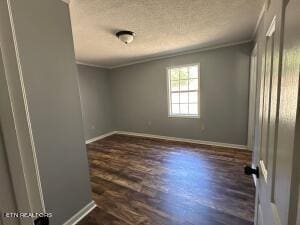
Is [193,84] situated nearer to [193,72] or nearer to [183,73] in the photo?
[193,72]

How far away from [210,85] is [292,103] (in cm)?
356

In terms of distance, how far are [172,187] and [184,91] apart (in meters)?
2.63

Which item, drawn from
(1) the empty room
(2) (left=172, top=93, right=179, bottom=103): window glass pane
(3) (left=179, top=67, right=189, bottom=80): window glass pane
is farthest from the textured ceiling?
(2) (left=172, top=93, right=179, bottom=103): window glass pane

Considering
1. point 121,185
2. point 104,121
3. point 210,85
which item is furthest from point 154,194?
point 104,121

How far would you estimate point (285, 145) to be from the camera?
46 centimetres

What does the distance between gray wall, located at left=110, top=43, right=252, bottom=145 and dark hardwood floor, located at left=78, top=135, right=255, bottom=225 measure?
22.4 inches

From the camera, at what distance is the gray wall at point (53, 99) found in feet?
4.24

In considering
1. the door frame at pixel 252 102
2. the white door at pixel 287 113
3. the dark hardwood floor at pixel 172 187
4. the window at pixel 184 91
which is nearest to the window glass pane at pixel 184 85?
the window at pixel 184 91

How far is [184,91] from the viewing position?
13.8 feet

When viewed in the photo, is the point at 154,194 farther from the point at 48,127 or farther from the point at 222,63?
the point at 222,63

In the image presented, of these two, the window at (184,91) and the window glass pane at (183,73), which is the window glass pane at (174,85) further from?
the window glass pane at (183,73)

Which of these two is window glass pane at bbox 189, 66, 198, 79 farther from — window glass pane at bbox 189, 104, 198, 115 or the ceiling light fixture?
the ceiling light fixture

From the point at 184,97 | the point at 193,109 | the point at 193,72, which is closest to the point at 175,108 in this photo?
the point at 184,97

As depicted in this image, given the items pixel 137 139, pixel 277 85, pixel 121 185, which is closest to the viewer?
pixel 277 85
